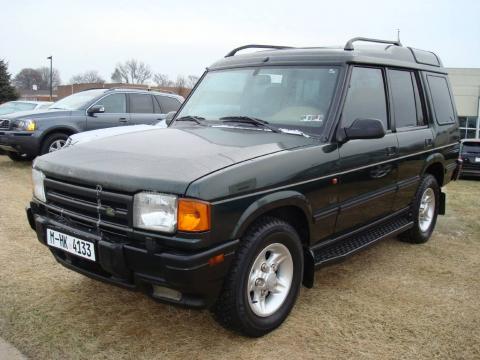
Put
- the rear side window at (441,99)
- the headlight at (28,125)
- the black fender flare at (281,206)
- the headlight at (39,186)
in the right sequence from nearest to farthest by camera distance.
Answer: the black fender flare at (281,206)
the headlight at (39,186)
the rear side window at (441,99)
the headlight at (28,125)

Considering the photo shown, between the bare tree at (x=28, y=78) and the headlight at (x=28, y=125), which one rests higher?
the bare tree at (x=28, y=78)

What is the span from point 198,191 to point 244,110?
160cm

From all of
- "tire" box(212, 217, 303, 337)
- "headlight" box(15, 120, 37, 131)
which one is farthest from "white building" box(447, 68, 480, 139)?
"tire" box(212, 217, 303, 337)

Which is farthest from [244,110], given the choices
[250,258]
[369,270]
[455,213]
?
[455,213]

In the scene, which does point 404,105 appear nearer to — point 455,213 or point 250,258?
point 250,258

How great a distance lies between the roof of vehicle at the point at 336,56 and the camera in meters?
3.98

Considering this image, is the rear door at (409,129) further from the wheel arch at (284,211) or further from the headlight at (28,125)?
the headlight at (28,125)

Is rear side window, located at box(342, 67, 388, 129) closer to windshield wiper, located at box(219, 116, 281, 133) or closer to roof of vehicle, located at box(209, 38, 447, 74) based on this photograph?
roof of vehicle, located at box(209, 38, 447, 74)

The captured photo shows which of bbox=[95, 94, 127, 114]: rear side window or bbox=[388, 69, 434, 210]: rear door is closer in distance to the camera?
bbox=[388, 69, 434, 210]: rear door

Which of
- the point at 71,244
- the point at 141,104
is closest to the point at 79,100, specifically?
the point at 141,104

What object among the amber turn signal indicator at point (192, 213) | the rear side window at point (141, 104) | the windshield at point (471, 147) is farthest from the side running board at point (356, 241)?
the windshield at point (471, 147)

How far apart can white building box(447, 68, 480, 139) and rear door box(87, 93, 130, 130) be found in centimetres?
2857

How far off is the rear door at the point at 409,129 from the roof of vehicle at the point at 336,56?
165 millimetres

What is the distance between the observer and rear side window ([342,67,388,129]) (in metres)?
3.89
